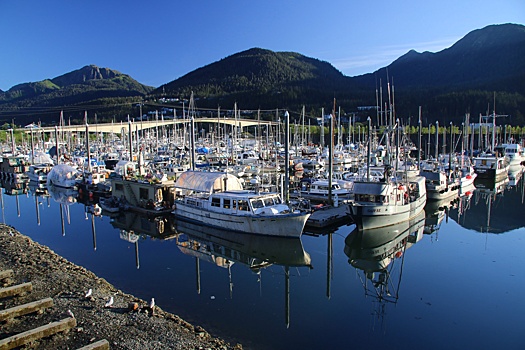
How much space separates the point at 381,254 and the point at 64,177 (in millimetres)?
37048

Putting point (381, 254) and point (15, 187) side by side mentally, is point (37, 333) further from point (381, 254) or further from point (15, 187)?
point (15, 187)

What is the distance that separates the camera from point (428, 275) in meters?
19.2

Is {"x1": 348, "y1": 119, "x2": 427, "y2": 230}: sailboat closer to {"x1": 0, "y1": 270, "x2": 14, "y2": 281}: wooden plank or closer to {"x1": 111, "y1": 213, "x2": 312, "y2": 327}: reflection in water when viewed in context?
→ {"x1": 111, "y1": 213, "x2": 312, "y2": 327}: reflection in water

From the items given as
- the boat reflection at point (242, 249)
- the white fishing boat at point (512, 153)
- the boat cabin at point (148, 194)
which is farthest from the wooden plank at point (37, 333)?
the white fishing boat at point (512, 153)

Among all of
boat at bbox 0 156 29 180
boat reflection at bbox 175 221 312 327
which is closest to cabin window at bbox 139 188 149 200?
boat reflection at bbox 175 221 312 327

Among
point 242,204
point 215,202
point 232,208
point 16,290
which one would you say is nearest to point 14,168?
point 215,202

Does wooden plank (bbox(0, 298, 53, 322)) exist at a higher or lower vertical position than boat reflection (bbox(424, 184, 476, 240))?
higher

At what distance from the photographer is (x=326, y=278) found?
18.7 metres

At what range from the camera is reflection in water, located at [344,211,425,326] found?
56.9 feet

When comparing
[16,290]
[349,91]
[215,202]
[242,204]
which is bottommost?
[16,290]

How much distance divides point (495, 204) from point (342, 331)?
31.4m

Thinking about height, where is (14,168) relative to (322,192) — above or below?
above

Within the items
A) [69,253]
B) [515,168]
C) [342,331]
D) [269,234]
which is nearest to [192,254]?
[269,234]

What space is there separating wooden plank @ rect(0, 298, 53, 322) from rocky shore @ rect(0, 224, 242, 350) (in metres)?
0.16
